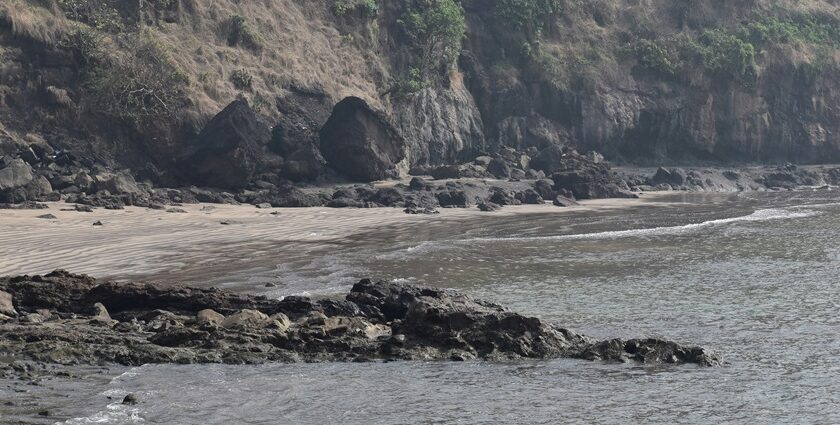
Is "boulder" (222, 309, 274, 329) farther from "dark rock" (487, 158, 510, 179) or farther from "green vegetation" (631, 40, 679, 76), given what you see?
"green vegetation" (631, 40, 679, 76)

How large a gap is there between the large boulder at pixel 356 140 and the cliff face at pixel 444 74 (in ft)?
3.38

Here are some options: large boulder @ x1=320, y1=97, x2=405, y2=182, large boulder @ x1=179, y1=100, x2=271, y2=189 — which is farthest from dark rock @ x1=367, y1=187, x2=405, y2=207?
large boulder @ x1=179, y1=100, x2=271, y2=189

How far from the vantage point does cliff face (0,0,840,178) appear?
39812 millimetres

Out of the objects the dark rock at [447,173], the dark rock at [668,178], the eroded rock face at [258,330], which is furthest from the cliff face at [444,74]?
the eroded rock face at [258,330]

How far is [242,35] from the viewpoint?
151ft

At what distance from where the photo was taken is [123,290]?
18.1m

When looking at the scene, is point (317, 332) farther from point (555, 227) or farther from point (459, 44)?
point (459, 44)

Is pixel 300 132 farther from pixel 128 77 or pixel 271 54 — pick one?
pixel 128 77

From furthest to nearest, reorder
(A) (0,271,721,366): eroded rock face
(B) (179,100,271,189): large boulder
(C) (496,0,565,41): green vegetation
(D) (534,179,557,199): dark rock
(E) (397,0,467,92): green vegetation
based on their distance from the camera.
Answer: (C) (496,0,565,41): green vegetation, (E) (397,0,467,92): green vegetation, (D) (534,179,557,199): dark rock, (B) (179,100,271,189): large boulder, (A) (0,271,721,366): eroded rock face

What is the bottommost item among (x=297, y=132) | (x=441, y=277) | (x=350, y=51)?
(x=441, y=277)

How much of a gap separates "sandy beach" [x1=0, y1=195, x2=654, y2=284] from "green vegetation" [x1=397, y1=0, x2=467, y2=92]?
16.0 metres

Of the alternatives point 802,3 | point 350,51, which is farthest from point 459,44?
point 802,3

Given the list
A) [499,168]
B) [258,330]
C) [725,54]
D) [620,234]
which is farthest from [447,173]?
[258,330]

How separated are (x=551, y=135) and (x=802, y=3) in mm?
23920
